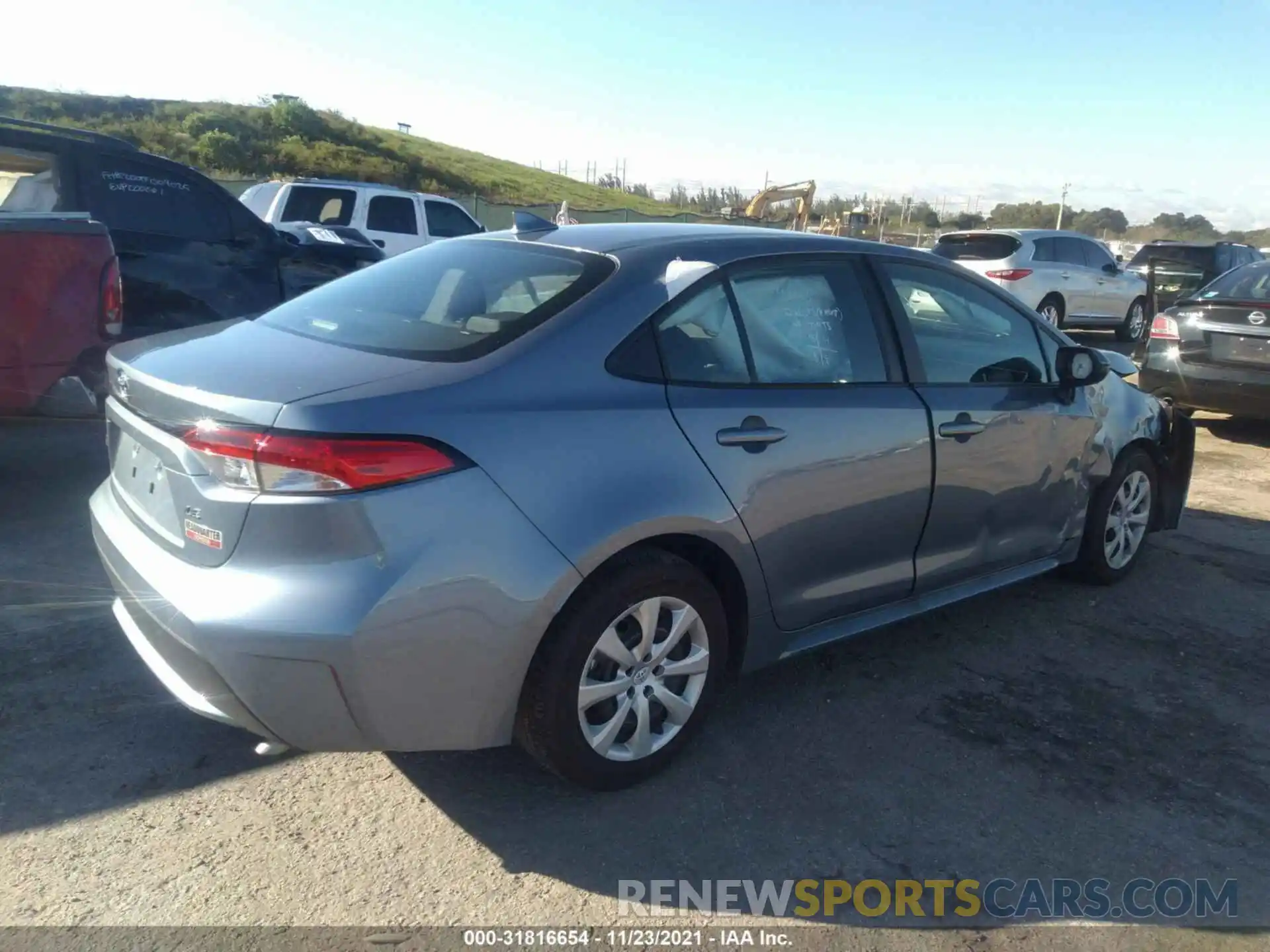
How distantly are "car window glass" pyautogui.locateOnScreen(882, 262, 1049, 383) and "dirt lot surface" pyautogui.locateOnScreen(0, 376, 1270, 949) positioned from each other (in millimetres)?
1142

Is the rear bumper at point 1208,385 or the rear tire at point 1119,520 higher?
the rear bumper at point 1208,385

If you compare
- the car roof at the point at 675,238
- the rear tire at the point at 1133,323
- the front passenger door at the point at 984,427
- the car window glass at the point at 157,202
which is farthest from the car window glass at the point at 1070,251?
the car roof at the point at 675,238

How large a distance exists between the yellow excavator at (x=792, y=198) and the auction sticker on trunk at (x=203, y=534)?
89.0 feet

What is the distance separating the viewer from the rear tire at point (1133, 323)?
16547 mm

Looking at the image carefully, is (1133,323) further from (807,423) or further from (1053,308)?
(807,423)

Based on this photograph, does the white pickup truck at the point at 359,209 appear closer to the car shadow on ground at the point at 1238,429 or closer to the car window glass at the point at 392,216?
the car window glass at the point at 392,216

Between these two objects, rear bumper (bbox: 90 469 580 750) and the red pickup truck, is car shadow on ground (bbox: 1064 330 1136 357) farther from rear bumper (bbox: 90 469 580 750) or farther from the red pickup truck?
rear bumper (bbox: 90 469 580 750)

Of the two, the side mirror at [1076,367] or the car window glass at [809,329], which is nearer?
the car window glass at [809,329]

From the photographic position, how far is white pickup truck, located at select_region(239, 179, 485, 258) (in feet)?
44.8

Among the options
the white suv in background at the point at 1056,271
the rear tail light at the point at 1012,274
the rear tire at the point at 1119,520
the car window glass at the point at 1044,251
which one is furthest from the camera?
the car window glass at the point at 1044,251

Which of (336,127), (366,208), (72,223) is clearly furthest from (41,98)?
(72,223)

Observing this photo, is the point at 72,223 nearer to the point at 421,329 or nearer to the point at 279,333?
the point at 279,333

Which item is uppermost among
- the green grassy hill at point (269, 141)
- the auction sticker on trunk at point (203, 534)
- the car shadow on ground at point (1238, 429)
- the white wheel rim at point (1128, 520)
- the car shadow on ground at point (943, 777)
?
the green grassy hill at point (269, 141)

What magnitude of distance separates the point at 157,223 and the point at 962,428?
5700 mm
